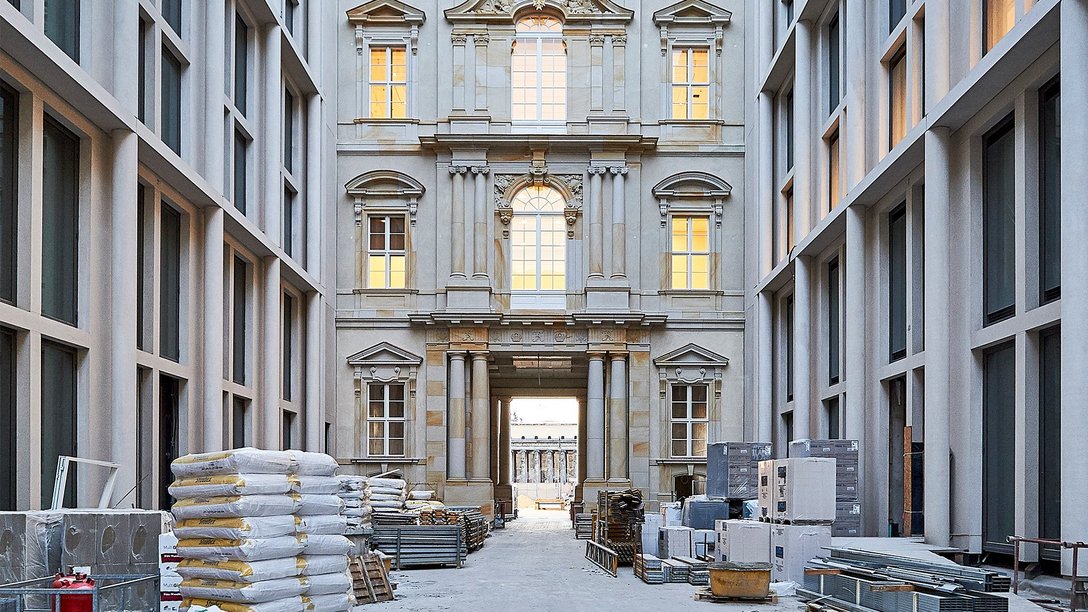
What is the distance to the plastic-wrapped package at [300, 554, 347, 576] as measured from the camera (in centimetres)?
1480

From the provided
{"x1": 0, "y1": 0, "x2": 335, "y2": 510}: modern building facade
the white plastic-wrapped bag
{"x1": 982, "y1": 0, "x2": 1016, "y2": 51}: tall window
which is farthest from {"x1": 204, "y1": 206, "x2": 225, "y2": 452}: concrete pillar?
{"x1": 982, "y1": 0, "x2": 1016, "y2": 51}: tall window

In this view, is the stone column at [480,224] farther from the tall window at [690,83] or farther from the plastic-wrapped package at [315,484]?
the plastic-wrapped package at [315,484]

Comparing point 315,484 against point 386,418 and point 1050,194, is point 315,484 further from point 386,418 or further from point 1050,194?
point 386,418

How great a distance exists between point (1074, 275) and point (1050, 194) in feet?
7.20

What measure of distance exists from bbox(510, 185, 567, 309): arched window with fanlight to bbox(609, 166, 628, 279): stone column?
1550 millimetres

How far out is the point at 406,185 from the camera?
36875mm

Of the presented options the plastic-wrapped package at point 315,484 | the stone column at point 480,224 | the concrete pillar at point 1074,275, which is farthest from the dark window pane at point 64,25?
the stone column at point 480,224

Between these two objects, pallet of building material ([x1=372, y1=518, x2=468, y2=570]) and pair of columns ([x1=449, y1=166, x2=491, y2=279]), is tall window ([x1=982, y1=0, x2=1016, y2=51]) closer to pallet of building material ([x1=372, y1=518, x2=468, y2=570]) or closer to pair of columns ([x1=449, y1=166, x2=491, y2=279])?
pallet of building material ([x1=372, y1=518, x2=468, y2=570])

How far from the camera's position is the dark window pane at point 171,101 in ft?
71.3

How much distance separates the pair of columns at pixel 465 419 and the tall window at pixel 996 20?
20635mm

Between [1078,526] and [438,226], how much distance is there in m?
24.6

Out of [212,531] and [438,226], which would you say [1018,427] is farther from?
[438,226]

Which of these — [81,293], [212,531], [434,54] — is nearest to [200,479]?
[212,531]

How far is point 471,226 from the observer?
120 ft
